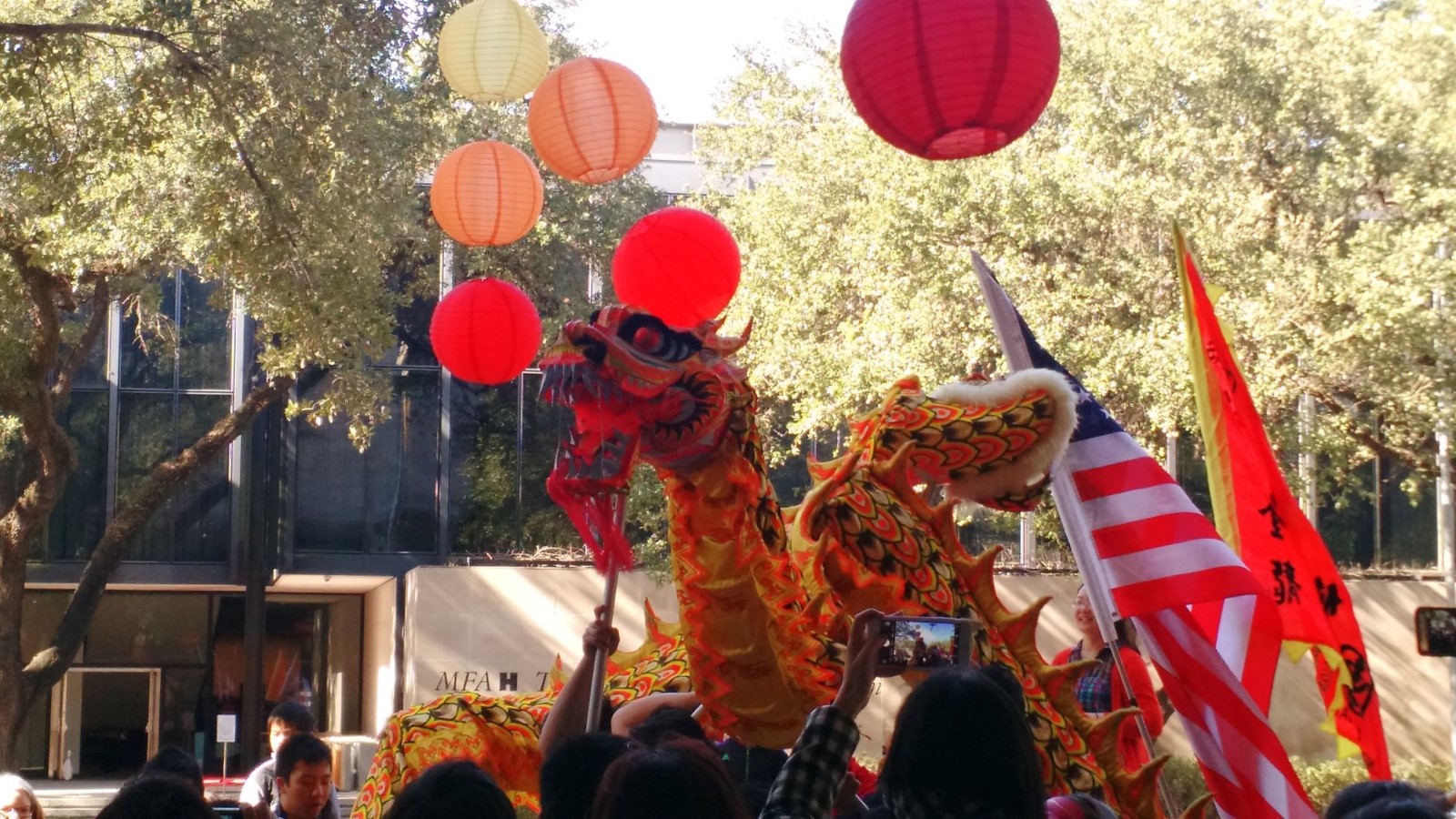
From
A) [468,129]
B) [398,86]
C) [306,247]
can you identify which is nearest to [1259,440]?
[306,247]

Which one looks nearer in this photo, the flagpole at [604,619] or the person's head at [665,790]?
the person's head at [665,790]

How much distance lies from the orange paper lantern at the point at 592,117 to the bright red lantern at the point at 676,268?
4.95 feet

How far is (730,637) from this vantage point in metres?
4.96

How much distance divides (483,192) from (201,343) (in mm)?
13881

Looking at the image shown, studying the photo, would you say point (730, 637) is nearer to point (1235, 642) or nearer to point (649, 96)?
point (1235, 642)

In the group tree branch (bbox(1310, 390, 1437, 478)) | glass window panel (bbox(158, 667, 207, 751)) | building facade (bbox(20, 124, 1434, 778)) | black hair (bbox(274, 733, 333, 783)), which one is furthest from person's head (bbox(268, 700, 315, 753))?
glass window panel (bbox(158, 667, 207, 751))

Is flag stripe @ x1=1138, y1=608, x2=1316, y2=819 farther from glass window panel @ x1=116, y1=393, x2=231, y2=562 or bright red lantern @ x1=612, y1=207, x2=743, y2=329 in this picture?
glass window panel @ x1=116, y1=393, x2=231, y2=562

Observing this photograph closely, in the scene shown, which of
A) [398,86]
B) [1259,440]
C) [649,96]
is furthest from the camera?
[398,86]

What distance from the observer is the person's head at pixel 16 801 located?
5.12 m

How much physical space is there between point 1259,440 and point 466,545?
15.0 m

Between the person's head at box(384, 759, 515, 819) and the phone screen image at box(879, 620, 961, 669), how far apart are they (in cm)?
111

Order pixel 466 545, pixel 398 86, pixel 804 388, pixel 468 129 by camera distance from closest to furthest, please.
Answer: pixel 398 86
pixel 804 388
pixel 468 129
pixel 466 545

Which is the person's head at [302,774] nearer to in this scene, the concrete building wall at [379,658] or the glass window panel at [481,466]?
the concrete building wall at [379,658]

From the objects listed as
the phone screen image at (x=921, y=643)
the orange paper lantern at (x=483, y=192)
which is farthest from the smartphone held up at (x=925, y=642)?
the orange paper lantern at (x=483, y=192)
